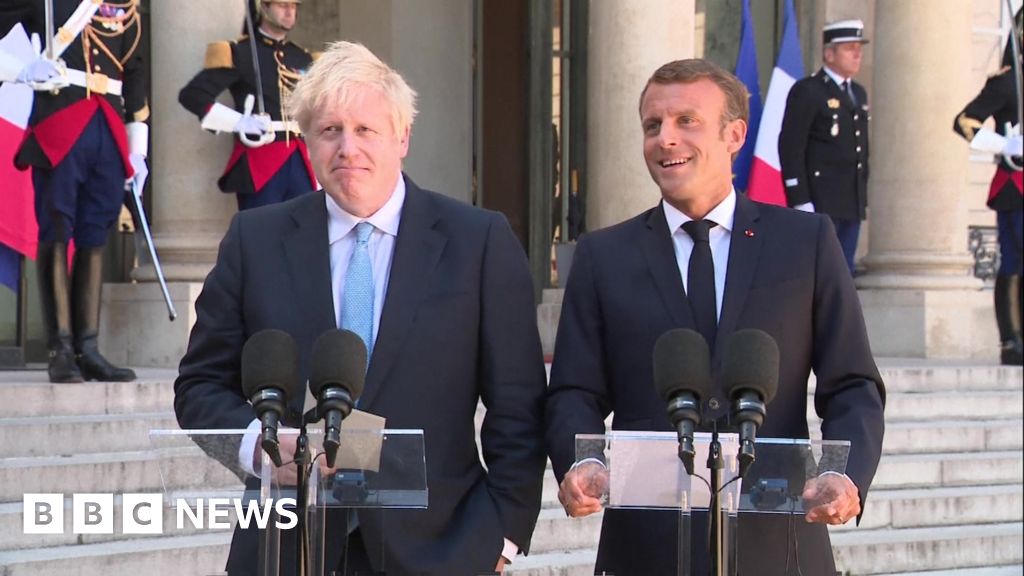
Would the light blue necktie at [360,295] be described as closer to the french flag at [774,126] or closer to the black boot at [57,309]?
the black boot at [57,309]

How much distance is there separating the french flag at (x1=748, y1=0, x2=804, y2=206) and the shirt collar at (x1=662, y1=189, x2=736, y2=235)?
773 centimetres

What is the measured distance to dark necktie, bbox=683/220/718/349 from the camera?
4009 millimetres

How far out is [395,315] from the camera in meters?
3.88

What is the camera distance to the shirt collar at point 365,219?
3.96 metres

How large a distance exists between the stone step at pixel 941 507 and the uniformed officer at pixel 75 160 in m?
3.69

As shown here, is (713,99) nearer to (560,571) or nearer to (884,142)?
(560,571)

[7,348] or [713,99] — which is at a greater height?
[713,99]

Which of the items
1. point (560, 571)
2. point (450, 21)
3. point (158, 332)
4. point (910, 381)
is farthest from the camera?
point (450, 21)

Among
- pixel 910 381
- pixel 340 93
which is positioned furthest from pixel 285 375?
pixel 910 381

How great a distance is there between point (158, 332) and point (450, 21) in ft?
14.7

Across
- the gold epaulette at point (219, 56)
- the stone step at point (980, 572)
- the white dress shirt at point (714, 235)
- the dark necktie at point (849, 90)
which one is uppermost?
the dark necktie at point (849, 90)

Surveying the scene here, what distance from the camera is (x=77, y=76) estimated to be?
26.7 ft

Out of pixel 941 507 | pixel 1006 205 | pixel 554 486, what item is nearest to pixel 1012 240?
pixel 1006 205

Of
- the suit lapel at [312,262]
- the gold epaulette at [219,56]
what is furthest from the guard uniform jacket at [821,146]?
the suit lapel at [312,262]
